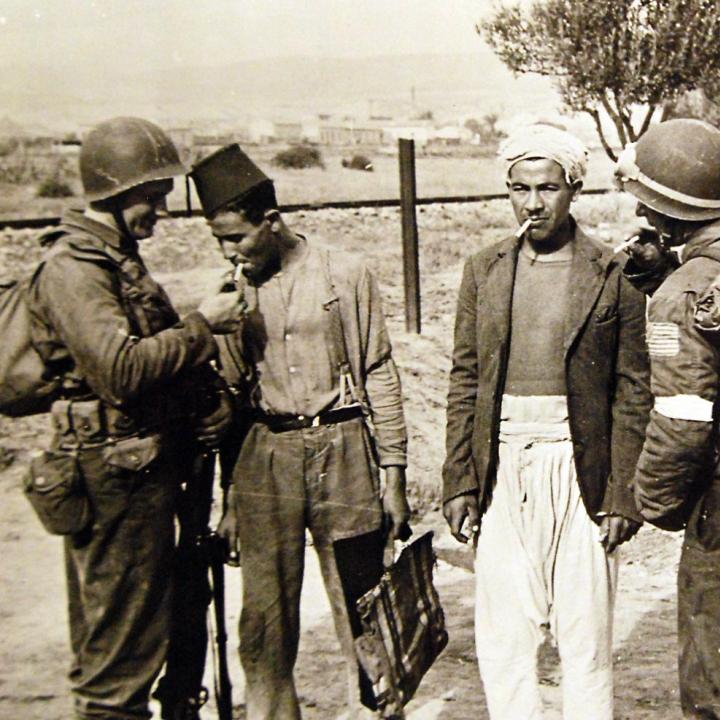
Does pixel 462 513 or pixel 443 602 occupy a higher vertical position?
pixel 462 513

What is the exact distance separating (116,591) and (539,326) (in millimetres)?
1637

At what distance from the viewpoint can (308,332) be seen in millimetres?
3264

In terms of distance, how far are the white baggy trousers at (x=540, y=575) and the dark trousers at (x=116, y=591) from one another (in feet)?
3.75

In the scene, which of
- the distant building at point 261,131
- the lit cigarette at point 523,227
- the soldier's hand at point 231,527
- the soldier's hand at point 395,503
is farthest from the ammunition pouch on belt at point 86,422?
the distant building at point 261,131

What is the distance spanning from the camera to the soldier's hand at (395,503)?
337 cm

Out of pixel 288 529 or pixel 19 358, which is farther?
pixel 288 529

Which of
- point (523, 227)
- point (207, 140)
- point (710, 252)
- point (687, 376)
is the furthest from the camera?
point (207, 140)

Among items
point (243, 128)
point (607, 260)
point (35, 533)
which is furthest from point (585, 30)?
point (607, 260)

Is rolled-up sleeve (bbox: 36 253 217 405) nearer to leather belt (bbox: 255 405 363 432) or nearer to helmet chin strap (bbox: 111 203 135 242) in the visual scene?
helmet chin strap (bbox: 111 203 135 242)

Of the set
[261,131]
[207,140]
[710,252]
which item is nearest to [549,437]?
[710,252]

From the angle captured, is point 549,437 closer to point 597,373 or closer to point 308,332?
point 597,373

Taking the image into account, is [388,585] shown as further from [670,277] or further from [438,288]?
[438,288]

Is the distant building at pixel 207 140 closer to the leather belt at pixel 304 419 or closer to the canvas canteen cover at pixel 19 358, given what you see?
the leather belt at pixel 304 419

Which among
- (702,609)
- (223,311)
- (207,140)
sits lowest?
(702,609)
